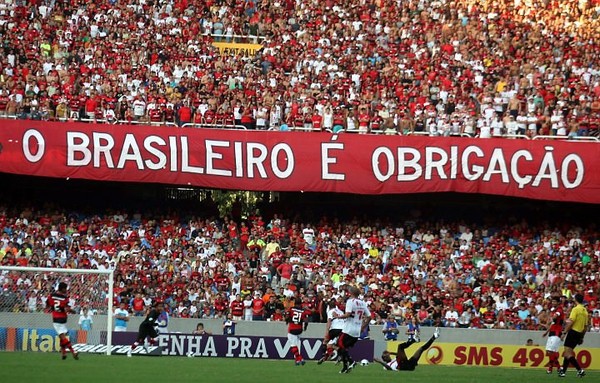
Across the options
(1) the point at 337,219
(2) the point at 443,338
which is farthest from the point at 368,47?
(2) the point at 443,338

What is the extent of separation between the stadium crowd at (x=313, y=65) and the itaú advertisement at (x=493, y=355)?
7.46m

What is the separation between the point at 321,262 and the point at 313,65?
706cm

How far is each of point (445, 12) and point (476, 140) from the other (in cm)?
727

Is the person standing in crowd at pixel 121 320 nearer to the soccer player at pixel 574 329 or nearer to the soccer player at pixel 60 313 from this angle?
the soccer player at pixel 60 313

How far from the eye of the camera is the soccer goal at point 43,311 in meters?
23.5

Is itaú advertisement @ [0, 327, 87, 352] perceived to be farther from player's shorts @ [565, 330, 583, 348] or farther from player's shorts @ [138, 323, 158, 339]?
player's shorts @ [565, 330, 583, 348]

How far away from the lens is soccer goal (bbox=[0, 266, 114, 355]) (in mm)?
23453

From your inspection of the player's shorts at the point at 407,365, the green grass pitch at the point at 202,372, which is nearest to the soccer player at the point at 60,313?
the green grass pitch at the point at 202,372

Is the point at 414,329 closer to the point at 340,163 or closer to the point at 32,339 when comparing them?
the point at 340,163

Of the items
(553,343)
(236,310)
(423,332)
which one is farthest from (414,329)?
(236,310)

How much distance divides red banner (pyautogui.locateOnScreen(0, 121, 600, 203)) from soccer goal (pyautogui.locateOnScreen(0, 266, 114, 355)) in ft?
26.1

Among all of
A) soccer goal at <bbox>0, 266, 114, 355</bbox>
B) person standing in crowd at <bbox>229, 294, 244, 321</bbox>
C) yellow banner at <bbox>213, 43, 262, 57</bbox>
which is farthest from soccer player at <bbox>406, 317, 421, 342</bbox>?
yellow banner at <bbox>213, 43, 262, 57</bbox>

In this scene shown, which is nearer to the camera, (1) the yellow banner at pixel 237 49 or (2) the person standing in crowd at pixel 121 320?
(2) the person standing in crowd at pixel 121 320

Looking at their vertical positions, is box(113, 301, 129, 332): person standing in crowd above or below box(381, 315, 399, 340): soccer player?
above
